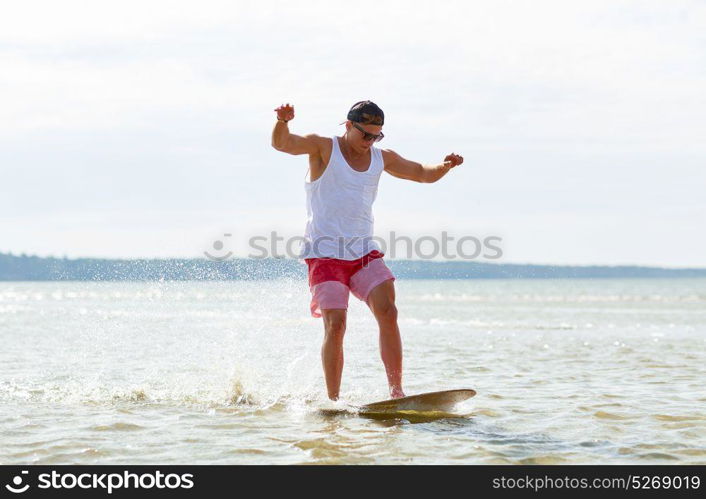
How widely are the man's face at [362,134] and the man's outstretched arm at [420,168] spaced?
1.26ft

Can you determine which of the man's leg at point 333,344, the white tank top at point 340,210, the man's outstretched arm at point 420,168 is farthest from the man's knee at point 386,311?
the man's outstretched arm at point 420,168

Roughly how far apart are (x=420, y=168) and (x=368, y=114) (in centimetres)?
72

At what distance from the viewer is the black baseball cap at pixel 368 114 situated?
6.27m

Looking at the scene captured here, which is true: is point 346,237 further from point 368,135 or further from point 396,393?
point 396,393

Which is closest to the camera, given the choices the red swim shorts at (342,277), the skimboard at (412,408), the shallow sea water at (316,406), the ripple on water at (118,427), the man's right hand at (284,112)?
the shallow sea water at (316,406)

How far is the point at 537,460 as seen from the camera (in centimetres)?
491

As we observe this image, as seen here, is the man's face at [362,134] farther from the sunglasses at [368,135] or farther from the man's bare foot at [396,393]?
the man's bare foot at [396,393]

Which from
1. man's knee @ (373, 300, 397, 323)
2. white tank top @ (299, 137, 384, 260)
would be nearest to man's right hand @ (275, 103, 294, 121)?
white tank top @ (299, 137, 384, 260)

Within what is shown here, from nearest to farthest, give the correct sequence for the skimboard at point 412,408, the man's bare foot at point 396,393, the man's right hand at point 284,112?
the man's right hand at point 284,112 < the skimboard at point 412,408 < the man's bare foot at point 396,393

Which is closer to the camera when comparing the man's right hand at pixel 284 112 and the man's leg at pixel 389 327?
the man's right hand at pixel 284 112

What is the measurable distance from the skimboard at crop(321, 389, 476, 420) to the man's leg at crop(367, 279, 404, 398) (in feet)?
0.55
